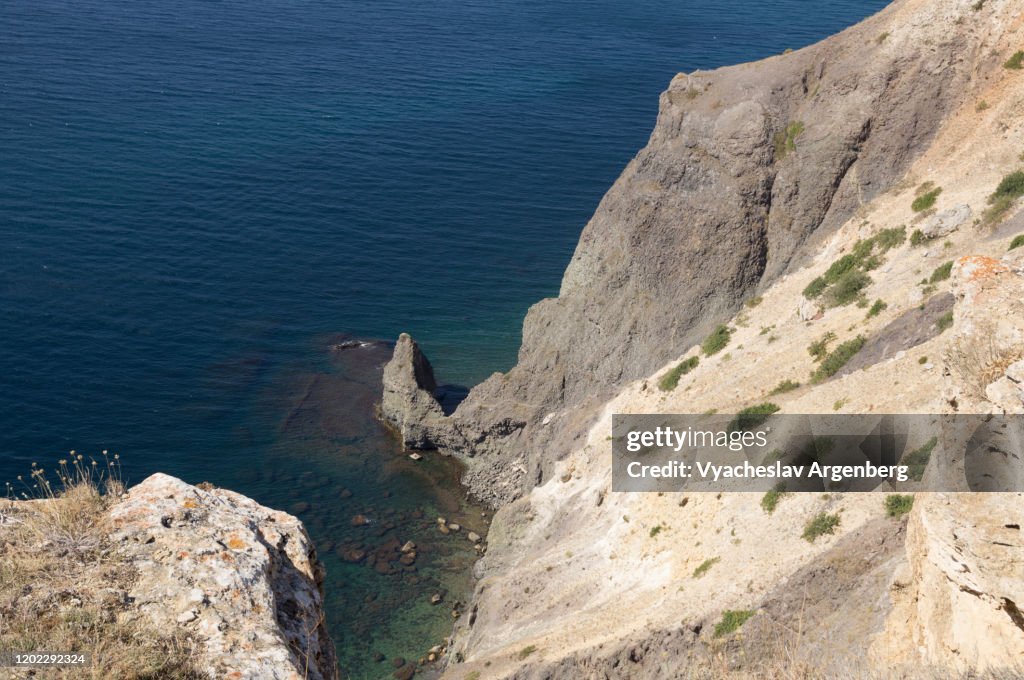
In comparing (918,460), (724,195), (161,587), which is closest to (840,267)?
(724,195)

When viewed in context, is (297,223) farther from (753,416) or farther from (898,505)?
(898,505)

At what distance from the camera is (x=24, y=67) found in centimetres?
11581

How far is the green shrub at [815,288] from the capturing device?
4308 centimetres

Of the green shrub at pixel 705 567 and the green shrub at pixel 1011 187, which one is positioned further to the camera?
the green shrub at pixel 1011 187

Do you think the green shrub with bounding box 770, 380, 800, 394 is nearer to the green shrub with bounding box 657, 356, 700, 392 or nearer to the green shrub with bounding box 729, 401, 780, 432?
the green shrub with bounding box 729, 401, 780, 432

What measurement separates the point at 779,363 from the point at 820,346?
1.86 meters

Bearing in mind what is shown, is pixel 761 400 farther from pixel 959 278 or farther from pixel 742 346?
pixel 959 278

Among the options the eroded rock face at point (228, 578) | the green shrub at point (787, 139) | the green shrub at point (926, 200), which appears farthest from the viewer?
the green shrub at point (787, 139)

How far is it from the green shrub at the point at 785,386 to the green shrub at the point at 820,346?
5.22 ft

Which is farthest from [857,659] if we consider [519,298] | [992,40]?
[519,298]

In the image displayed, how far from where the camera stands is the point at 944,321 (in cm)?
3338

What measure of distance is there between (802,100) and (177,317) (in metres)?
50.6

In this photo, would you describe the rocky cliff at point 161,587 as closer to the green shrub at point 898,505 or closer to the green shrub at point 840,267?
the green shrub at point 898,505

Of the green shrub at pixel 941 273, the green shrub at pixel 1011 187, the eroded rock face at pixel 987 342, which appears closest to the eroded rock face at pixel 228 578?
the eroded rock face at pixel 987 342
